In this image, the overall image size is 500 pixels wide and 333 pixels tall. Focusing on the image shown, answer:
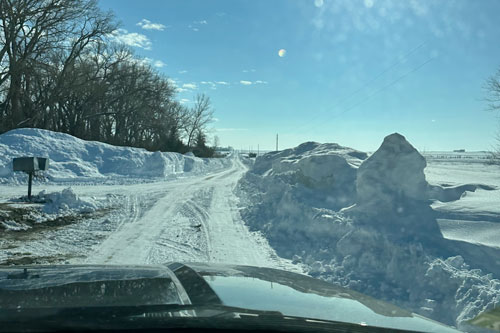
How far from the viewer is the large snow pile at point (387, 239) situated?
16.2 ft

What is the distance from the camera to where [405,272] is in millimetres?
5719

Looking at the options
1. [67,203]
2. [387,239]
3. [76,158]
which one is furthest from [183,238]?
[76,158]

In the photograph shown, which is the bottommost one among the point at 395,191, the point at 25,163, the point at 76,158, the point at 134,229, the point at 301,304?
the point at 134,229

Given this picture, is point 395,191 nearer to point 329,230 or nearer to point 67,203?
point 329,230

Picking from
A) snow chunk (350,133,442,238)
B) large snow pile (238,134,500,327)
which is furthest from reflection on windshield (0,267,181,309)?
snow chunk (350,133,442,238)

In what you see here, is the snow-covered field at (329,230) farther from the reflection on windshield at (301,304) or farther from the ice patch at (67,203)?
the reflection on windshield at (301,304)

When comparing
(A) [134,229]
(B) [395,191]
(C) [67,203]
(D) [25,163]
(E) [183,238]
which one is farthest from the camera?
(D) [25,163]

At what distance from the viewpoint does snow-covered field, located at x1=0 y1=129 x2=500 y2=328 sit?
543cm

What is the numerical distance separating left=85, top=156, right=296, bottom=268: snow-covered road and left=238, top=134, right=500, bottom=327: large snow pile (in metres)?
0.57

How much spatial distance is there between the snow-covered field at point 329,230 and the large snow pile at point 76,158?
6.68 meters

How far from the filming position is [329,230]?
8.23 m

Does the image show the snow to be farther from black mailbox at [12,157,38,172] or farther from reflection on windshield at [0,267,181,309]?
reflection on windshield at [0,267,181,309]

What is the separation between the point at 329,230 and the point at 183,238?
10.5 feet

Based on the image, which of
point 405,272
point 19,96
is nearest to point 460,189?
point 405,272
